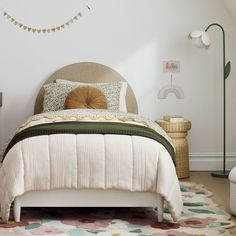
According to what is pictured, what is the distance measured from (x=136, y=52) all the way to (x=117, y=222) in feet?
7.68

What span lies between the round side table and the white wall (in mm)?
350

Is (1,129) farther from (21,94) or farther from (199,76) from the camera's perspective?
(199,76)

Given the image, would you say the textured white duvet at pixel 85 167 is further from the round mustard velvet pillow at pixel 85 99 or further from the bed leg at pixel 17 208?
the round mustard velvet pillow at pixel 85 99

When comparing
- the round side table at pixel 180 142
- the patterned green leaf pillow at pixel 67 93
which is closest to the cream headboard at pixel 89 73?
the patterned green leaf pillow at pixel 67 93

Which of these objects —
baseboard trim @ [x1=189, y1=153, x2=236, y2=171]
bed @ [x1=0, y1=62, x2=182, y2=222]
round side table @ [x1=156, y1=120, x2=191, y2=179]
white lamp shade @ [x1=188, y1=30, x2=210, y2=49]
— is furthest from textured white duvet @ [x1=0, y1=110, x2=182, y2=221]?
baseboard trim @ [x1=189, y1=153, x2=236, y2=171]

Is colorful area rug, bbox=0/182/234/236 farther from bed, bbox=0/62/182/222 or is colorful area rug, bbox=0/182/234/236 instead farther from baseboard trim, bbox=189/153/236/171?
baseboard trim, bbox=189/153/236/171

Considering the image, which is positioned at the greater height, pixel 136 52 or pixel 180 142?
pixel 136 52

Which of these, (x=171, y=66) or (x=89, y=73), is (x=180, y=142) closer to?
(x=171, y=66)

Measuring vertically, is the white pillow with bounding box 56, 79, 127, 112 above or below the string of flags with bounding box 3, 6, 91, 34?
below

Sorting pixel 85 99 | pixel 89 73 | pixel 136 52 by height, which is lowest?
pixel 85 99

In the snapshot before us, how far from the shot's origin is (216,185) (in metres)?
4.62

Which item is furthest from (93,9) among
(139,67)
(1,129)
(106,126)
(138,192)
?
(138,192)

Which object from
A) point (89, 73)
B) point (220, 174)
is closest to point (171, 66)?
point (89, 73)

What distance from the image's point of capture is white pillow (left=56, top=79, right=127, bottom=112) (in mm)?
4914
